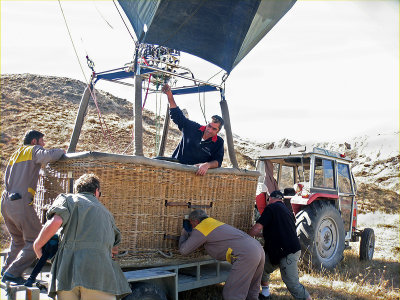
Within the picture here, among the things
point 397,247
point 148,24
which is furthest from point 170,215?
point 397,247

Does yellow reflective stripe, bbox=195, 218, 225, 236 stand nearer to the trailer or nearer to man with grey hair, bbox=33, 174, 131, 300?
the trailer

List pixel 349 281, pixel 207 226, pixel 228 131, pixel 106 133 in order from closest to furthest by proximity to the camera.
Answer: pixel 207 226
pixel 228 131
pixel 349 281
pixel 106 133

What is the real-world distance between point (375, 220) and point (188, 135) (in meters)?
9.73

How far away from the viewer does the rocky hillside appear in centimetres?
1520

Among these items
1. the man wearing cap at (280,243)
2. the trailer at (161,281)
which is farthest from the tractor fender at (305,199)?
the trailer at (161,281)

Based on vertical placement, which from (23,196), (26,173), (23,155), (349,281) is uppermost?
(23,155)

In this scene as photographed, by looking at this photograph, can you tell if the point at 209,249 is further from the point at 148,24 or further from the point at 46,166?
the point at 148,24

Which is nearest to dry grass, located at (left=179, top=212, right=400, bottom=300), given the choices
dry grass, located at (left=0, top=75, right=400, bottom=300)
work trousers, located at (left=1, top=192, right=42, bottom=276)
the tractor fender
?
dry grass, located at (left=0, top=75, right=400, bottom=300)

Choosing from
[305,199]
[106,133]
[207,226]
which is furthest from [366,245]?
[106,133]

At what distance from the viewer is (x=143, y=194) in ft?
13.3

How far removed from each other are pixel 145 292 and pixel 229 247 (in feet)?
3.97

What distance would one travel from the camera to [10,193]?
4.22 m

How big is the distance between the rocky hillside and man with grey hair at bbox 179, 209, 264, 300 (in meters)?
8.87

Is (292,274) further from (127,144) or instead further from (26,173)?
(127,144)
